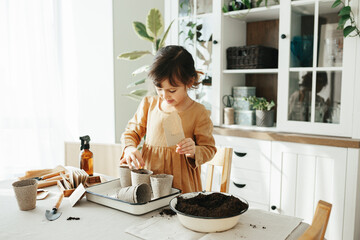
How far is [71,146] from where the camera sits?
2.04 m

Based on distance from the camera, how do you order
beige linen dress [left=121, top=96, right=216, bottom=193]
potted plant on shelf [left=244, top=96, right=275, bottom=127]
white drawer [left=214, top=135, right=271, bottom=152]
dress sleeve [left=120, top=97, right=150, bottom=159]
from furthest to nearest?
potted plant on shelf [left=244, top=96, right=275, bottom=127] < white drawer [left=214, top=135, right=271, bottom=152] < dress sleeve [left=120, top=97, right=150, bottom=159] < beige linen dress [left=121, top=96, right=216, bottom=193]

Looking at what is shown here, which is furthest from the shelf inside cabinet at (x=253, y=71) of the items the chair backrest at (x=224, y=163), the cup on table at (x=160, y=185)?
the cup on table at (x=160, y=185)

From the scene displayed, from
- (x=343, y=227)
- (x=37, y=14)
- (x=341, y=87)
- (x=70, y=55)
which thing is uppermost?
(x=37, y=14)

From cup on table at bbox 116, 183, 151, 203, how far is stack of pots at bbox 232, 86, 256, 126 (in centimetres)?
153

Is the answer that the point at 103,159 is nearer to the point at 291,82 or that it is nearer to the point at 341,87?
the point at 291,82

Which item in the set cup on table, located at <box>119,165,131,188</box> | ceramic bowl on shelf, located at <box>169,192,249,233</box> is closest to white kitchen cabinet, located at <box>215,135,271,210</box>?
cup on table, located at <box>119,165,131,188</box>

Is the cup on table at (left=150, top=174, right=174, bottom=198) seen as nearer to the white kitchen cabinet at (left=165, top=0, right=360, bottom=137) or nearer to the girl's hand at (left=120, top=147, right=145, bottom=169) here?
the girl's hand at (left=120, top=147, right=145, bottom=169)

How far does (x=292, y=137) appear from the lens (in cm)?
208

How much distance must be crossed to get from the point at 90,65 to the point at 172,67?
2064mm

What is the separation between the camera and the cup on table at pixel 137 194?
1.02 metres

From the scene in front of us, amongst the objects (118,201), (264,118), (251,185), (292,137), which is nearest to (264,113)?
(264,118)

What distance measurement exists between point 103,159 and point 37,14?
1532mm

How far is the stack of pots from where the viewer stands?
8.00 ft

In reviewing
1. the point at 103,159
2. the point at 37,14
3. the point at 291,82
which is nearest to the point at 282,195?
the point at 291,82
